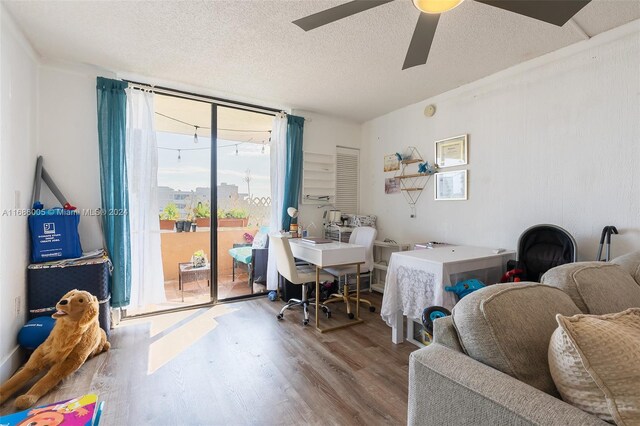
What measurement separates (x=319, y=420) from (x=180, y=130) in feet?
11.5

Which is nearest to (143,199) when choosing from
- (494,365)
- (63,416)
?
(63,416)

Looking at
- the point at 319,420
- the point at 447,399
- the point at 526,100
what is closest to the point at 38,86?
the point at 319,420

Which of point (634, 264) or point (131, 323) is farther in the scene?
point (131, 323)

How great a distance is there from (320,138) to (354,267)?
196cm

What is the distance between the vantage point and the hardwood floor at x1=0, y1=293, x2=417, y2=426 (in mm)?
1690

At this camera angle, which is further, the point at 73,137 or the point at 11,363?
the point at 73,137

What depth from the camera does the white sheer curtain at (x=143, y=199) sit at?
9.71 ft

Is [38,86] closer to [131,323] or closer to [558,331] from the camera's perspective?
[131,323]

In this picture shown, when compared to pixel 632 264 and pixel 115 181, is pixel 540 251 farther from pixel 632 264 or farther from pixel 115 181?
pixel 115 181

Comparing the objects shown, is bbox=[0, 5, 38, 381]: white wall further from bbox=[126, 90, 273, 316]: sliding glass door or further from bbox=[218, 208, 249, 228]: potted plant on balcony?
bbox=[218, 208, 249, 228]: potted plant on balcony

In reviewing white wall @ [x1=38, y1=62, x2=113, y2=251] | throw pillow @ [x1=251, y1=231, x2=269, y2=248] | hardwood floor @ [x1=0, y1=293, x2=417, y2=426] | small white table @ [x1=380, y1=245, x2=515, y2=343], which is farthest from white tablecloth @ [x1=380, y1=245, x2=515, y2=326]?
white wall @ [x1=38, y1=62, x2=113, y2=251]

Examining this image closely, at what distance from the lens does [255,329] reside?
283 cm

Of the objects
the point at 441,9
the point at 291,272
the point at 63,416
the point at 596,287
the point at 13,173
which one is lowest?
the point at 63,416

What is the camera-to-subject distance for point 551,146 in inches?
98.3
